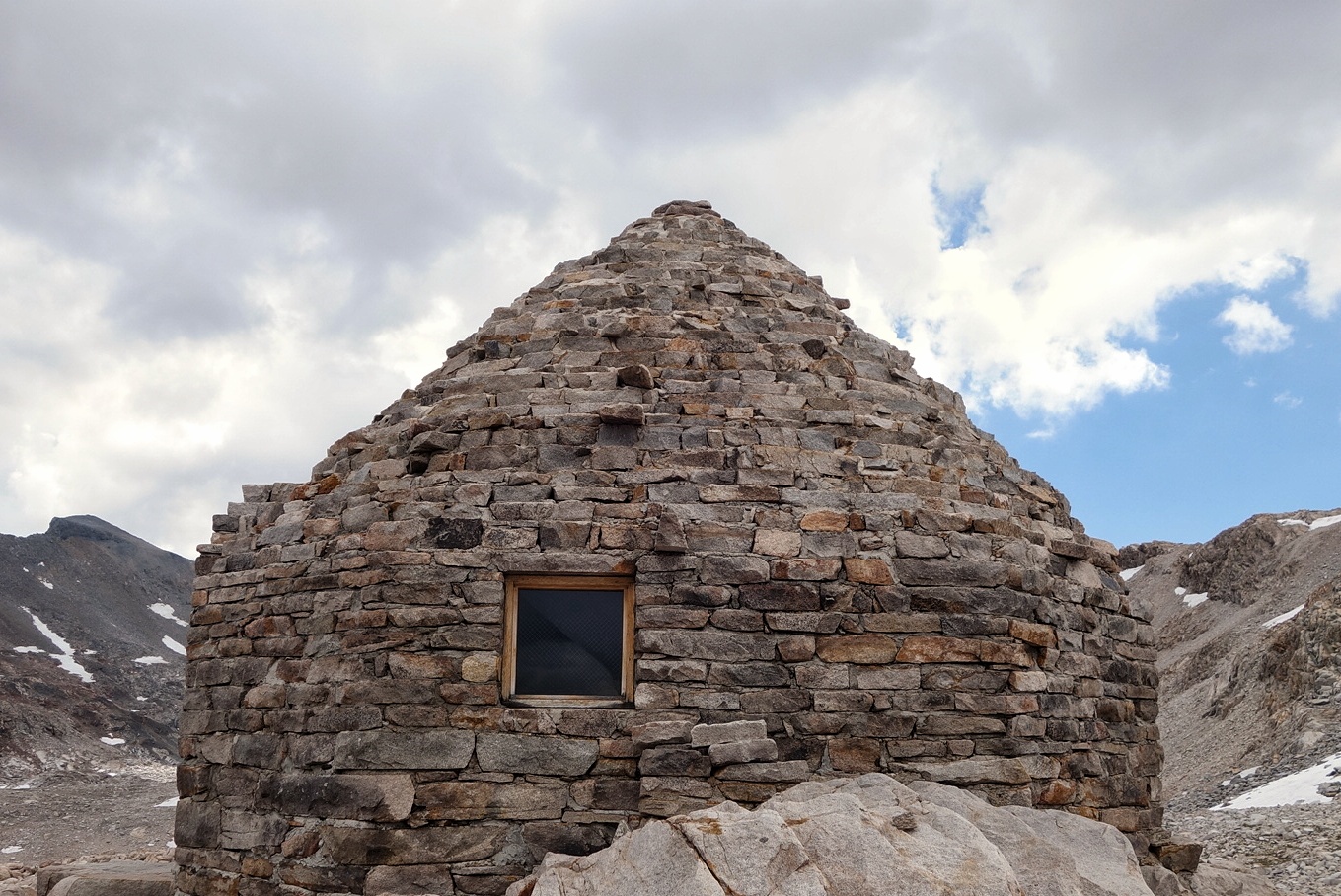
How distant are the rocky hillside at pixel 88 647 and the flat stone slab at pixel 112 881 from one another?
25401mm

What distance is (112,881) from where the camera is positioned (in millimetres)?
8469

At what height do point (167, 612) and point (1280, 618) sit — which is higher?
point (167, 612)

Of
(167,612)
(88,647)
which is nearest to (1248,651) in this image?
(88,647)

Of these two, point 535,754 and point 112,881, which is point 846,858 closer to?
point 535,754

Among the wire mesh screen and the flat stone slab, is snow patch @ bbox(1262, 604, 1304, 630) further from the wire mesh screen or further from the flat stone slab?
the flat stone slab

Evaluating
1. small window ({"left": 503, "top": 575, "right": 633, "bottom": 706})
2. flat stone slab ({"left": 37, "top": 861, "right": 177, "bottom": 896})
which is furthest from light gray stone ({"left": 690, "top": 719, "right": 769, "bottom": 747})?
flat stone slab ({"left": 37, "top": 861, "right": 177, "bottom": 896})

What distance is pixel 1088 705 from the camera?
24.1 feet

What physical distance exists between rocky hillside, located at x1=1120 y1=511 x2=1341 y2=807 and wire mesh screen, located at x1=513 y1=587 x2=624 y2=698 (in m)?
18.0

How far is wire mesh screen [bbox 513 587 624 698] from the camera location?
Answer: 6609mm

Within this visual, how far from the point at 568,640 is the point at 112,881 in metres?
4.89

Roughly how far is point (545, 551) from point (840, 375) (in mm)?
2838

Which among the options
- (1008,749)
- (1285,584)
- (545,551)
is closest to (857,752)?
(1008,749)

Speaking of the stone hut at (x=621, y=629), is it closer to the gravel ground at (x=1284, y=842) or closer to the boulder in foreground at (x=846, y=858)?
the boulder in foreground at (x=846, y=858)

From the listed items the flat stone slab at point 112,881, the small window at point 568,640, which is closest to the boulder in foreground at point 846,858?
the small window at point 568,640
